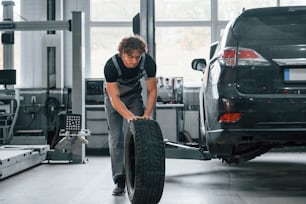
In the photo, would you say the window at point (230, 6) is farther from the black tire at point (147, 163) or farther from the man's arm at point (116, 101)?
the black tire at point (147, 163)

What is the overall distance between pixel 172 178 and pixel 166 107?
10.1 ft

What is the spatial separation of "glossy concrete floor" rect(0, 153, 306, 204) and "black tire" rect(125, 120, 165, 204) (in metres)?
0.59

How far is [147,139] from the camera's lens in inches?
110

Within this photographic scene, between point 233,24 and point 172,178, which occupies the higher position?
point 233,24

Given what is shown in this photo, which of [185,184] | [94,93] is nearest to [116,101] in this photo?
[185,184]

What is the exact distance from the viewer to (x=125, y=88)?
358 centimetres

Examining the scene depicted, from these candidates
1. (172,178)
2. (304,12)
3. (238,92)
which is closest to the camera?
(238,92)

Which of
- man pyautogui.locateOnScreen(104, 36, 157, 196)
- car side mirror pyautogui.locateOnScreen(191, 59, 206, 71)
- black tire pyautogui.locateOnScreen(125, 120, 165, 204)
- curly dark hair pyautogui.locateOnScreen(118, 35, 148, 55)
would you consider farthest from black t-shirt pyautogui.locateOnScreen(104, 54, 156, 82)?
car side mirror pyautogui.locateOnScreen(191, 59, 206, 71)

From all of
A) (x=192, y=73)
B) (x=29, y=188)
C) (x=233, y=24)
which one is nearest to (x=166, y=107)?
(x=192, y=73)

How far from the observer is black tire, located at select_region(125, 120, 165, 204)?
2.78m

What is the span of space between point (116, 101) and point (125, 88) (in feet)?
1.05

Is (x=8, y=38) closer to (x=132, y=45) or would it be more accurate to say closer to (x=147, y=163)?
(x=132, y=45)

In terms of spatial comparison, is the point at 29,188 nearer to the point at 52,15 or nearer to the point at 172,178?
the point at 172,178

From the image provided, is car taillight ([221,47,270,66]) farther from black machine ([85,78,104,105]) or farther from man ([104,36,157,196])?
black machine ([85,78,104,105])
